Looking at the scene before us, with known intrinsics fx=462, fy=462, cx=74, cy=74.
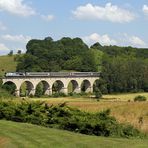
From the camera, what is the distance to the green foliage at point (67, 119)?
904 inches

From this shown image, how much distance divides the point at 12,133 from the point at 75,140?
119 inches

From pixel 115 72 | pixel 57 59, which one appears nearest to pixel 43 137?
pixel 115 72

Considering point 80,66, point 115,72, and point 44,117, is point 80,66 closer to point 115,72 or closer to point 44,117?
point 115,72

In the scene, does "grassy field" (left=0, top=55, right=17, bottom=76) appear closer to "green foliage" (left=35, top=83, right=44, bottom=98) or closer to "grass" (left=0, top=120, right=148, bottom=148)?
"green foliage" (left=35, top=83, right=44, bottom=98)

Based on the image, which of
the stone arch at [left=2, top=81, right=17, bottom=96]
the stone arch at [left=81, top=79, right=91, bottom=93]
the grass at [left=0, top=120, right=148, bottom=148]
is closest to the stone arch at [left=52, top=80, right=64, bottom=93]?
the stone arch at [left=81, top=79, right=91, bottom=93]

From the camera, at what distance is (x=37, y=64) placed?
164m

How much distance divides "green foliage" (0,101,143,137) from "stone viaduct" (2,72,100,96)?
9280cm

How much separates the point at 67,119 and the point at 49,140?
4997 millimetres

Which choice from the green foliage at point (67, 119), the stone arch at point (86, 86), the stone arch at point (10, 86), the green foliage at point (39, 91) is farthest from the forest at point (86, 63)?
the green foliage at point (67, 119)

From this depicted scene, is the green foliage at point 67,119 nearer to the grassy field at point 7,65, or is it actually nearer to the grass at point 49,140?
the grass at point 49,140

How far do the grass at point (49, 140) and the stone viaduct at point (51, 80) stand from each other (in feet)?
323

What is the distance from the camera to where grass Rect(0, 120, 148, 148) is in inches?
723

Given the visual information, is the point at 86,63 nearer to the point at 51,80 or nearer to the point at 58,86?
the point at 58,86

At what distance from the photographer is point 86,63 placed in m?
168
